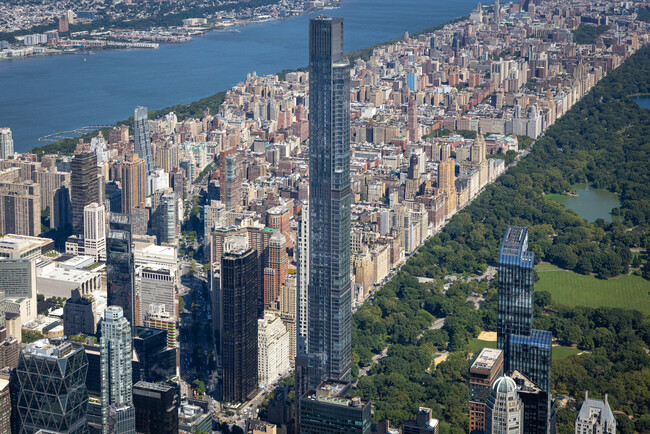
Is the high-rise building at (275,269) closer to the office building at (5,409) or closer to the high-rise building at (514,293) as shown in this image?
the high-rise building at (514,293)

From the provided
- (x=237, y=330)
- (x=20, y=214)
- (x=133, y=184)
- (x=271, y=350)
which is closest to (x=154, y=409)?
(x=237, y=330)

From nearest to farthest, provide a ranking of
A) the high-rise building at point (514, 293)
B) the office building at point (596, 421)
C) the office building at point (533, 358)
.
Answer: the office building at point (533, 358)
the high-rise building at point (514, 293)
the office building at point (596, 421)

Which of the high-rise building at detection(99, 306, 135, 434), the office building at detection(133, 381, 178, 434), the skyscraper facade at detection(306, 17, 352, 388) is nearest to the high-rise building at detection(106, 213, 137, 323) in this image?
the skyscraper facade at detection(306, 17, 352, 388)

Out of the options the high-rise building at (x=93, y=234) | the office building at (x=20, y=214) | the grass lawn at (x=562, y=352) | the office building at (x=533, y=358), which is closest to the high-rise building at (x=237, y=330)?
the grass lawn at (x=562, y=352)

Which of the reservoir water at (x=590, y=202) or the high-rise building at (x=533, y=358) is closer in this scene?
the high-rise building at (x=533, y=358)

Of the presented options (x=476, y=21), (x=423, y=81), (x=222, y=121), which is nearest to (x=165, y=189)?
(x=222, y=121)
